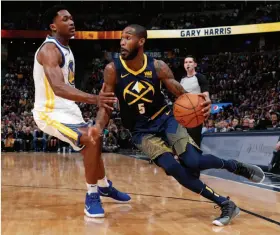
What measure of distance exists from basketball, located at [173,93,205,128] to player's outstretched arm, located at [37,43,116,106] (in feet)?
2.51

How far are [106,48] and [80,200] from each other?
24676 millimetres

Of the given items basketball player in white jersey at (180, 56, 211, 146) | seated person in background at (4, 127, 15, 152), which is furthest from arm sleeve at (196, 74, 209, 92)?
seated person in background at (4, 127, 15, 152)

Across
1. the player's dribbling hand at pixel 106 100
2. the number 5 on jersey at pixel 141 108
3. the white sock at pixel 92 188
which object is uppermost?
the player's dribbling hand at pixel 106 100

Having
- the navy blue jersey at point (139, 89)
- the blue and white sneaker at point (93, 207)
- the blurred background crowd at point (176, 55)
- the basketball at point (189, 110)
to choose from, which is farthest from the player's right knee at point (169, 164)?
the blurred background crowd at point (176, 55)

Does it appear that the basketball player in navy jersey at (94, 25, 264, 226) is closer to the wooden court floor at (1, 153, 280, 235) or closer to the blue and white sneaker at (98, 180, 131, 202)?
the wooden court floor at (1, 153, 280, 235)

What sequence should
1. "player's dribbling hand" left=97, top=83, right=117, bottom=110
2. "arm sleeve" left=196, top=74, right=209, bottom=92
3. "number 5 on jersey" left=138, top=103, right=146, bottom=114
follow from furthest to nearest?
1. "arm sleeve" left=196, top=74, right=209, bottom=92
2. "number 5 on jersey" left=138, top=103, right=146, bottom=114
3. "player's dribbling hand" left=97, top=83, right=117, bottom=110

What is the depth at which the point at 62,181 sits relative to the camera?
6.29 metres

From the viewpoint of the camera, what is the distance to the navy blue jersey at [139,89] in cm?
368

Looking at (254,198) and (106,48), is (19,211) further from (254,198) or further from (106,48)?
(106,48)

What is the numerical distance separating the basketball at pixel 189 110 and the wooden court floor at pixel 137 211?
80cm

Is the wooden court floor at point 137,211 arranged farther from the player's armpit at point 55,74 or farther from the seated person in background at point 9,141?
A: the seated person in background at point 9,141

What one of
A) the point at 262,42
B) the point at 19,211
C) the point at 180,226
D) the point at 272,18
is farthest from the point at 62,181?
the point at 262,42

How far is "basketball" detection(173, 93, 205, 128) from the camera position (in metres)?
3.41

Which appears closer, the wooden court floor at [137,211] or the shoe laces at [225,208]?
the wooden court floor at [137,211]
